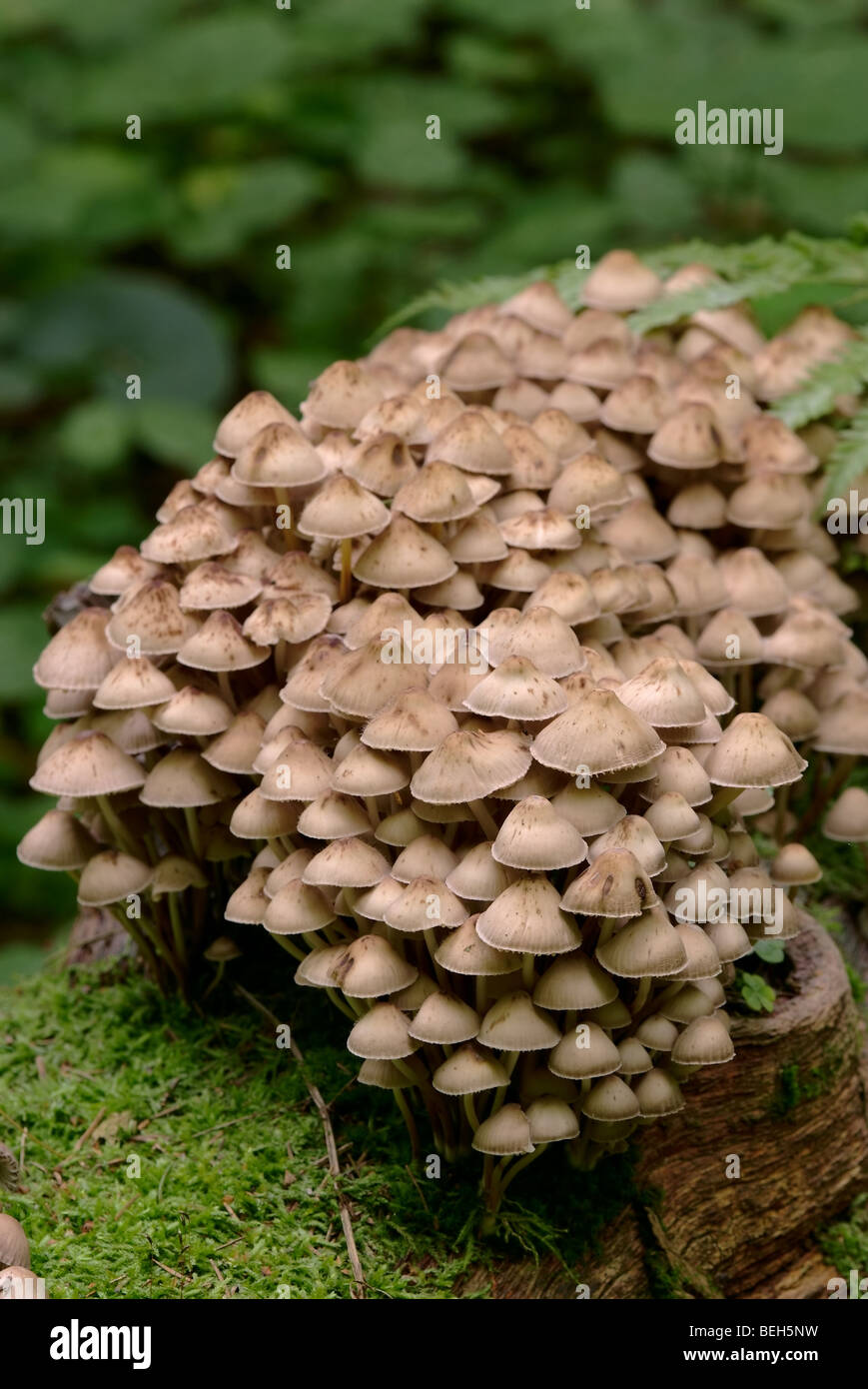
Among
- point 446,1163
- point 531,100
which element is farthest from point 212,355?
point 446,1163

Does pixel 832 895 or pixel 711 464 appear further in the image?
pixel 832 895

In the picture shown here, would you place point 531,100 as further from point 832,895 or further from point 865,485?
point 832,895

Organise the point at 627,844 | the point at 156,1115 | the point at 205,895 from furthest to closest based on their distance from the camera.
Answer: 1. the point at 205,895
2. the point at 156,1115
3. the point at 627,844

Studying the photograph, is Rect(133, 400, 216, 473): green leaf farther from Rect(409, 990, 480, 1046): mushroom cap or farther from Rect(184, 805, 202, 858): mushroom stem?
Rect(409, 990, 480, 1046): mushroom cap

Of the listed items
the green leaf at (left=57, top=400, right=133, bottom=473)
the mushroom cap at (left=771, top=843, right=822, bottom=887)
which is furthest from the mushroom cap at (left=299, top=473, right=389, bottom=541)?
the green leaf at (left=57, top=400, right=133, bottom=473)

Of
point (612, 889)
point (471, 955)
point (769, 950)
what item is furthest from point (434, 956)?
point (769, 950)

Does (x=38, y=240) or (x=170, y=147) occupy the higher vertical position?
(x=170, y=147)

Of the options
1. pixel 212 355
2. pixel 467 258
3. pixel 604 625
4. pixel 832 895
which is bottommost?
pixel 832 895
